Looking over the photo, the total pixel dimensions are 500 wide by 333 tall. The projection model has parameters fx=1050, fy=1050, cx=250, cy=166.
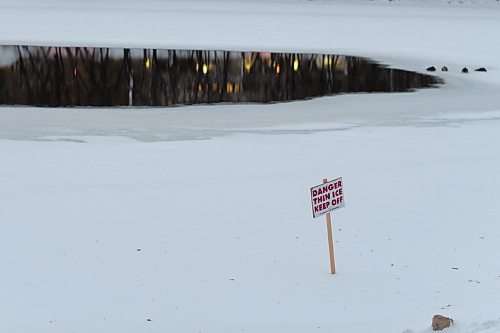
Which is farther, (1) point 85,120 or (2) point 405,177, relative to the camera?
(1) point 85,120

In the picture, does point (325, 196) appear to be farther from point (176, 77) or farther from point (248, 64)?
point (248, 64)

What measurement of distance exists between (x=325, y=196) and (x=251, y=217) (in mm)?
2030

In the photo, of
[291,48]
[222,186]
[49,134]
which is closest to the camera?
[222,186]

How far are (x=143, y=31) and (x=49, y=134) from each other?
59.3 ft

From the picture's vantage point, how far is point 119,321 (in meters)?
6.79

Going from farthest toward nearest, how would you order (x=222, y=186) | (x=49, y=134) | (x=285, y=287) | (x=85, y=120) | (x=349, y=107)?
(x=349, y=107) < (x=85, y=120) < (x=49, y=134) < (x=222, y=186) < (x=285, y=287)

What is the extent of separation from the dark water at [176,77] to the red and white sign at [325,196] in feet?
36.3

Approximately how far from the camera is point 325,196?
766 cm

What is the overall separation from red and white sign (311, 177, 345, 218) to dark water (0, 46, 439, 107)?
11.1m

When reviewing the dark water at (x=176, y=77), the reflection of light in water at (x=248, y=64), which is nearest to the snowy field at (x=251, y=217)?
the dark water at (x=176, y=77)

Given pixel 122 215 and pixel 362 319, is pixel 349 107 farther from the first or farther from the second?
pixel 362 319

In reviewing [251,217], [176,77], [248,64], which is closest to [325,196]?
[251,217]

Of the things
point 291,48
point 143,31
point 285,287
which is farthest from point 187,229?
point 143,31

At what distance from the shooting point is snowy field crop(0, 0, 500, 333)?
23.1ft
